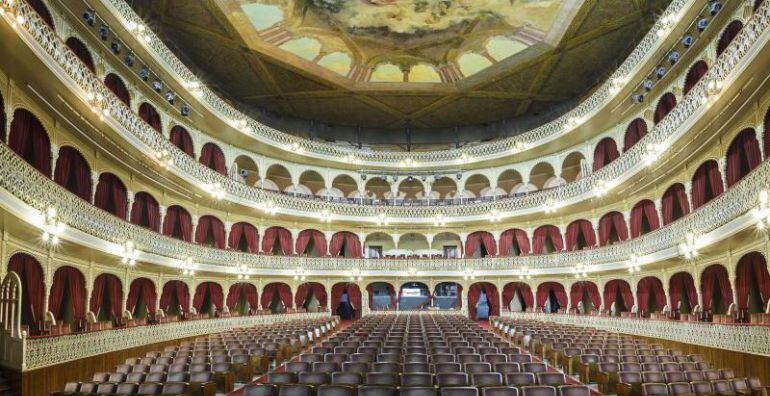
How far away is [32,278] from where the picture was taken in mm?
15602

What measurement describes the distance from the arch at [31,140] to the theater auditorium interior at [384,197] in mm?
82

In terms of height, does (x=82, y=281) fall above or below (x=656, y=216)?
below

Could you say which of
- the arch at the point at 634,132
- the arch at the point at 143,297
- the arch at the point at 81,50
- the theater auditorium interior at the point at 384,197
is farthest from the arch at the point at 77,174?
the arch at the point at 634,132

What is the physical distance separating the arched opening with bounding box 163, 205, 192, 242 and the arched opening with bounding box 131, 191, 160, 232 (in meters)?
1.48

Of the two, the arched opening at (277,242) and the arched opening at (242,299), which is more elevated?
the arched opening at (277,242)

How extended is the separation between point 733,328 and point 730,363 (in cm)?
88

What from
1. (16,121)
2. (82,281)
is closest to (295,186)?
(82,281)

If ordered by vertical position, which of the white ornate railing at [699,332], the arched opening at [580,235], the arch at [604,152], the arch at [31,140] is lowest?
the white ornate railing at [699,332]

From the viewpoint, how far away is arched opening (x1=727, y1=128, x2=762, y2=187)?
635 inches

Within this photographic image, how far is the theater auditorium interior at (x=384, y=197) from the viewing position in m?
11.5

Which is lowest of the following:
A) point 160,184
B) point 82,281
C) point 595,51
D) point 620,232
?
point 82,281

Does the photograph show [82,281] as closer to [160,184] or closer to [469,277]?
[160,184]

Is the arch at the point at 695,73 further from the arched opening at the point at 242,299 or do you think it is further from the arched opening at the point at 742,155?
the arched opening at the point at 242,299

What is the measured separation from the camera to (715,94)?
1484cm
